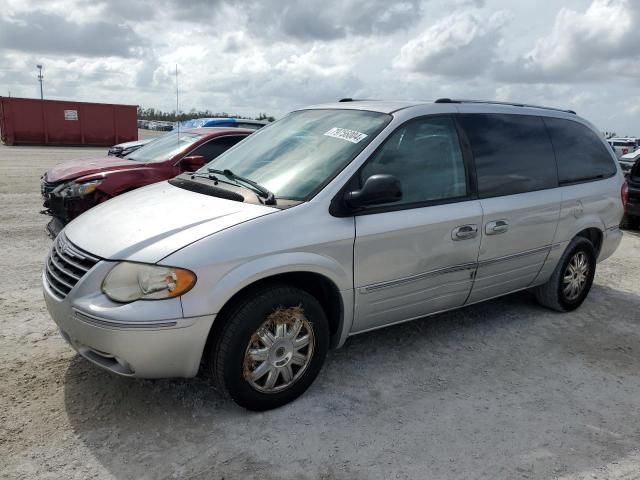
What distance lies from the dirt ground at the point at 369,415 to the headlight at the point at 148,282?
2.49ft

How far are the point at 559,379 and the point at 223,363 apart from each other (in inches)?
91.5

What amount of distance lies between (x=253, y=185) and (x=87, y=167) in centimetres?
430

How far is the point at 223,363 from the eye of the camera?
291 cm

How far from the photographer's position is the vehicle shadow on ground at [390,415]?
2736 mm

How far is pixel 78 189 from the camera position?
20.3 feet

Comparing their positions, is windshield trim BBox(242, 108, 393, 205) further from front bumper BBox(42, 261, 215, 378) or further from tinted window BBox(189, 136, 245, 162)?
tinted window BBox(189, 136, 245, 162)

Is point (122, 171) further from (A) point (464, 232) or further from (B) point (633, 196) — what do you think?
(B) point (633, 196)

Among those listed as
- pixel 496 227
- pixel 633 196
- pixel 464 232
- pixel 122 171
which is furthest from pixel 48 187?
pixel 633 196

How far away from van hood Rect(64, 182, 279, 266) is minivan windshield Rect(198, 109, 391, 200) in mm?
355

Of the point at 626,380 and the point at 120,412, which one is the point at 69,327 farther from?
the point at 626,380

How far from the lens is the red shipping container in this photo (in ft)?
80.5

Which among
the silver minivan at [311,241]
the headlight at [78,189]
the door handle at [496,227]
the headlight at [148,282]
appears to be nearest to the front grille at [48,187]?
the headlight at [78,189]

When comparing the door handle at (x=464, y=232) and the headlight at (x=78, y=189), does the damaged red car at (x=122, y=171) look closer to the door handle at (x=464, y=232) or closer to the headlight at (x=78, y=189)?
the headlight at (x=78, y=189)

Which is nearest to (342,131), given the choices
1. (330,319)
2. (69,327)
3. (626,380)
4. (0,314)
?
(330,319)
